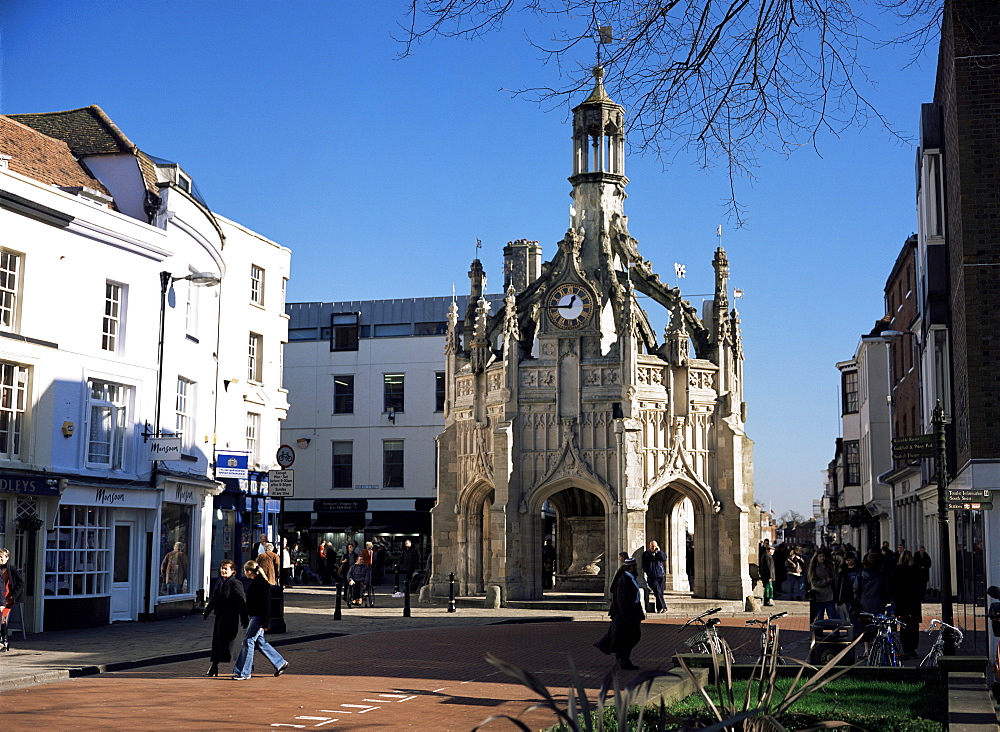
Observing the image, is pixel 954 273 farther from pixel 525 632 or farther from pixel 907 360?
pixel 907 360

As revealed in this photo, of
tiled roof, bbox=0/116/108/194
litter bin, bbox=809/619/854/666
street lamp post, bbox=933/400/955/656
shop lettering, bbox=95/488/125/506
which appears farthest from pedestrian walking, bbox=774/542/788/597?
litter bin, bbox=809/619/854/666

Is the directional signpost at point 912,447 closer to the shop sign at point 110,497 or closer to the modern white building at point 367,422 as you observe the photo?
the shop sign at point 110,497

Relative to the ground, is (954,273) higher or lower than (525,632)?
higher

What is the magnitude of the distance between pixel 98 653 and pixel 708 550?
18.6 metres

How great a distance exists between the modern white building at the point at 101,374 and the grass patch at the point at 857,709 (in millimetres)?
14789

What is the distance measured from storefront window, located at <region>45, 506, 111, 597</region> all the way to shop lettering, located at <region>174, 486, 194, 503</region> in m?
3.04

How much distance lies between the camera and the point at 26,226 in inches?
902

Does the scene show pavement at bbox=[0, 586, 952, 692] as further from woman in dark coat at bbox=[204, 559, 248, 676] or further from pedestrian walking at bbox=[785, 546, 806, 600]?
pedestrian walking at bbox=[785, 546, 806, 600]

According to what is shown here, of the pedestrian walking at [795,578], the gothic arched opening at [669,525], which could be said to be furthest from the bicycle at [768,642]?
the pedestrian walking at [795,578]

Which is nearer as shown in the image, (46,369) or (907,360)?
(46,369)

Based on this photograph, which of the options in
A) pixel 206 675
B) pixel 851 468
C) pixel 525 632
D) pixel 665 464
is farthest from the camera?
pixel 851 468

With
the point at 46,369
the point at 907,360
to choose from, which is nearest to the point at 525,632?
the point at 46,369

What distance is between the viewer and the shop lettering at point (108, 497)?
24328mm

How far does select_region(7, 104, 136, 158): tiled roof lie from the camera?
28969 mm
